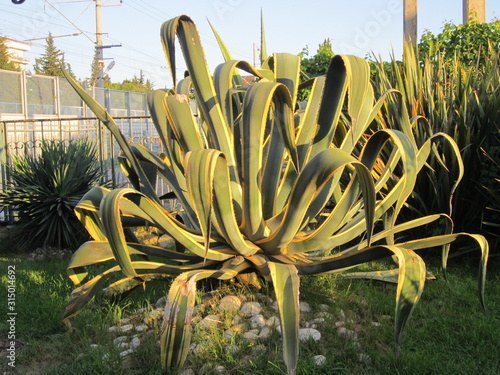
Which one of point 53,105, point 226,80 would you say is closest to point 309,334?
point 226,80

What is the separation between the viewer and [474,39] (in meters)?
6.61

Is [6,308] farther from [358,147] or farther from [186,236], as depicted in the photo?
[358,147]

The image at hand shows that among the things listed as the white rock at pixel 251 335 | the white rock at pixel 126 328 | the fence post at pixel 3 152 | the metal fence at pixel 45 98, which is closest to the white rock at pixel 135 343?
A: the white rock at pixel 126 328

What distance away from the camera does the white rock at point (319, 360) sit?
229cm

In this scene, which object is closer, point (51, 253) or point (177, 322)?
point (177, 322)

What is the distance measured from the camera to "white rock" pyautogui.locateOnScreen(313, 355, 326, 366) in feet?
7.50

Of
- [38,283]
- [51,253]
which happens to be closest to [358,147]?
[38,283]

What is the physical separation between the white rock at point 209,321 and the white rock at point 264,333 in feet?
0.82

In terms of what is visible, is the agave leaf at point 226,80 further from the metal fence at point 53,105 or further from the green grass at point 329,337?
the metal fence at point 53,105

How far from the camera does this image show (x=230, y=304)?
2797 mm

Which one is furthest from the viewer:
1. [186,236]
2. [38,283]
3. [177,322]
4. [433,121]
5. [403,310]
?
[433,121]

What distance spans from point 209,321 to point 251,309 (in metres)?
0.27

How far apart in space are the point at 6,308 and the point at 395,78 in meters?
3.77

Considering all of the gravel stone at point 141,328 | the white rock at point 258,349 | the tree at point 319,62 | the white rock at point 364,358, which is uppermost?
the tree at point 319,62
